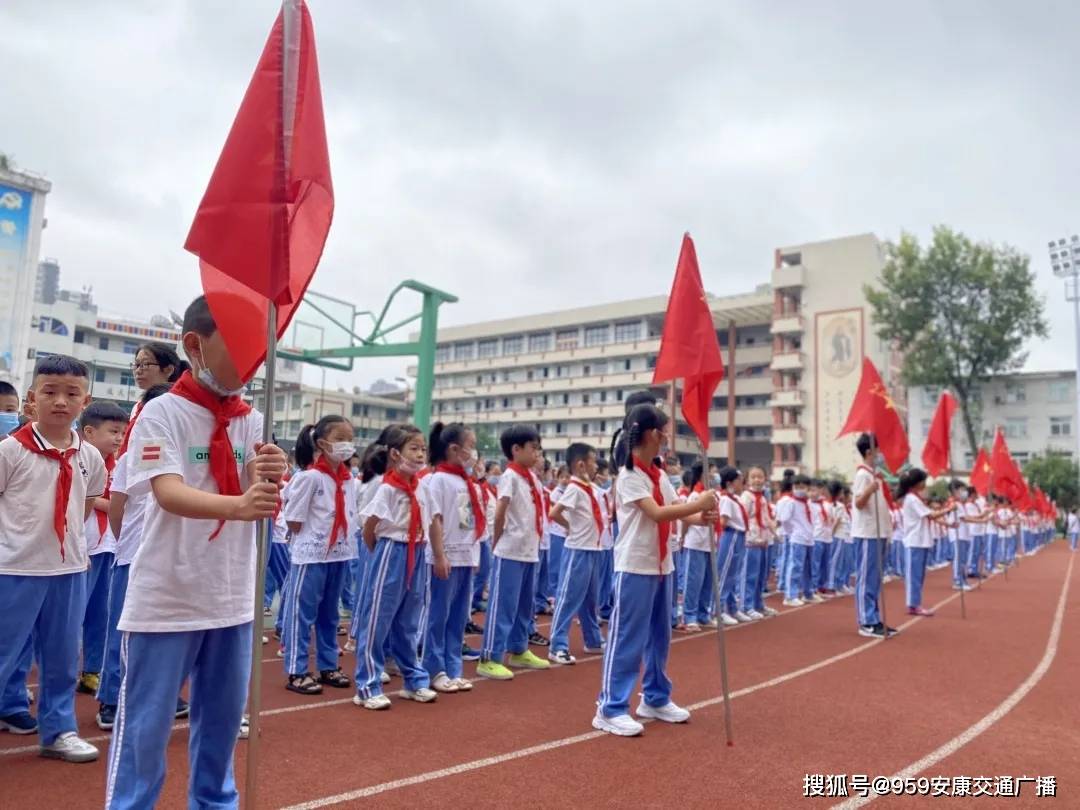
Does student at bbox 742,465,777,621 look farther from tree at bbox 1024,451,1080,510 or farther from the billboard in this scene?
tree at bbox 1024,451,1080,510

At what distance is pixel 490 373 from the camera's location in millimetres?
60219

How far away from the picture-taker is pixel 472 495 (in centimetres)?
609

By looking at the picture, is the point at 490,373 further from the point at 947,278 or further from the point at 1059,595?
the point at 1059,595

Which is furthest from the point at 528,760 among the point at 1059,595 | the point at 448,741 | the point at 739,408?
the point at 739,408

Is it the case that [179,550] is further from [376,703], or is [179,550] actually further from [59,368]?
[376,703]

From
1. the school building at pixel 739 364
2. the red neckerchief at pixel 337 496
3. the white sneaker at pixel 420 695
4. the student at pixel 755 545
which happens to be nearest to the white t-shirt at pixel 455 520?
the red neckerchief at pixel 337 496

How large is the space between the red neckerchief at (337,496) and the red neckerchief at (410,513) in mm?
385

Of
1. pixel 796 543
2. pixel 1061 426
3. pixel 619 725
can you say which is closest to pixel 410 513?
pixel 619 725

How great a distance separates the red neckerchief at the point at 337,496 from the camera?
5629mm

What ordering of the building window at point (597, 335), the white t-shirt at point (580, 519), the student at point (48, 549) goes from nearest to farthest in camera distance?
1. the student at point (48, 549)
2. the white t-shirt at point (580, 519)
3. the building window at point (597, 335)

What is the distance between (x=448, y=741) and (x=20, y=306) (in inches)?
1325

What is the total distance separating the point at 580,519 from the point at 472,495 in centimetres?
139

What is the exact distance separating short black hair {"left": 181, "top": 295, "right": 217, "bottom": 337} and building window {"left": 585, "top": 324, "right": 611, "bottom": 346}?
166 ft

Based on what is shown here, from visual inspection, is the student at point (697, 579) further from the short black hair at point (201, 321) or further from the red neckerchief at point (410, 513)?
the short black hair at point (201, 321)
